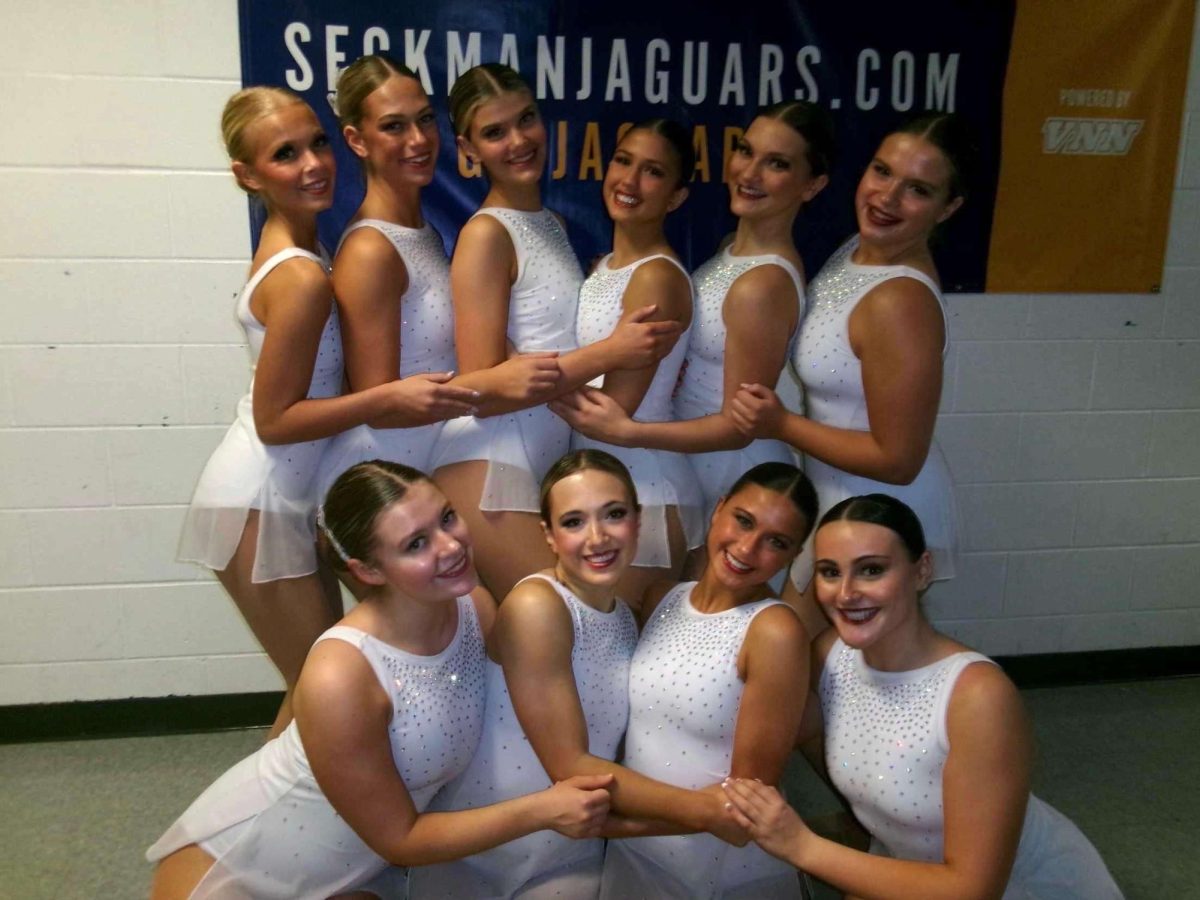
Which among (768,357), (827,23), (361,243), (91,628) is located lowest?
(91,628)

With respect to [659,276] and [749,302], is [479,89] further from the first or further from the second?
[749,302]

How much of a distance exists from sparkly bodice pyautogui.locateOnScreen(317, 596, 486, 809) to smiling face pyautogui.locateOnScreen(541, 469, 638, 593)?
23 centimetres

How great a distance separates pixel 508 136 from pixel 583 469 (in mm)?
669

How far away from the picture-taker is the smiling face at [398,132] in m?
1.96

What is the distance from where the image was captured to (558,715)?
1.75m

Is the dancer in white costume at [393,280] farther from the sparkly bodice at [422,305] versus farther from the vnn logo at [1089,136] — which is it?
the vnn logo at [1089,136]

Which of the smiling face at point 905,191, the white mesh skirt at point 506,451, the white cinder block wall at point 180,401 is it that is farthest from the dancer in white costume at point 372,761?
the white cinder block wall at point 180,401

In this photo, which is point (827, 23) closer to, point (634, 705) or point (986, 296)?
point (986, 296)

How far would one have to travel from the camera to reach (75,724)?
9.38ft

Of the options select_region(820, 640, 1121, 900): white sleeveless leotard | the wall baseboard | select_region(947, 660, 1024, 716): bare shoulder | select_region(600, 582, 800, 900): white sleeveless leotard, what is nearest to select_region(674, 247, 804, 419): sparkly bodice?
select_region(600, 582, 800, 900): white sleeveless leotard

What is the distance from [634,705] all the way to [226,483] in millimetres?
874

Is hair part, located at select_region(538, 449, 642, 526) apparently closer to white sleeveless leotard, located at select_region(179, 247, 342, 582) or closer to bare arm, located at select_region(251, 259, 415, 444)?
bare arm, located at select_region(251, 259, 415, 444)

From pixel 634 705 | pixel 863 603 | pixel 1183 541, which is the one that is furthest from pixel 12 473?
pixel 1183 541

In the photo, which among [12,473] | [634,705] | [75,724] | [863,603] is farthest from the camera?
[75,724]
